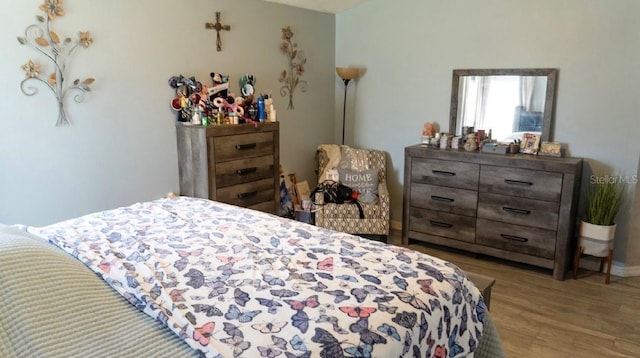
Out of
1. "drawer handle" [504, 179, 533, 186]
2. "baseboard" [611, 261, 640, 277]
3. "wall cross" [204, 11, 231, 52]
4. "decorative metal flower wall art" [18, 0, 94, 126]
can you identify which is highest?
"wall cross" [204, 11, 231, 52]

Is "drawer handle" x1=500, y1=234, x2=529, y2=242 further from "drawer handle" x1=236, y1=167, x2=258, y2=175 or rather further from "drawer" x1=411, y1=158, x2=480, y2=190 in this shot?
"drawer handle" x1=236, y1=167, x2=258, y2=175

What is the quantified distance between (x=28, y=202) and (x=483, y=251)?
124 inches

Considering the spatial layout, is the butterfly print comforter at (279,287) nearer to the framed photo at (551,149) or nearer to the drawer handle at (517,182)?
the drawer handle at (517,182)

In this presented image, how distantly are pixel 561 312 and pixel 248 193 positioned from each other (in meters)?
2.22

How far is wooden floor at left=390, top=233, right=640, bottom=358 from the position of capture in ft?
8.15

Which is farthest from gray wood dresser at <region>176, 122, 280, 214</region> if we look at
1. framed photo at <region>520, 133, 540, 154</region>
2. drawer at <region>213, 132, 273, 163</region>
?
framed photo at <region>520, 133, 540, 154</region>

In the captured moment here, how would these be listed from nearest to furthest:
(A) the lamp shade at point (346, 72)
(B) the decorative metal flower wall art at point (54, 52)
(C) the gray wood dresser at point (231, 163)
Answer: (B) the decorative metal flower wall art at point (54, 52), (C) the gray wood dresser at point (231, 163), (A) the lamp shade at point (346, 72)

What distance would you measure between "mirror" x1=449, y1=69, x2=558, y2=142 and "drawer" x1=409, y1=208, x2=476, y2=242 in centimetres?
73

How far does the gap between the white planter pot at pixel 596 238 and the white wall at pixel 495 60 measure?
268 mm

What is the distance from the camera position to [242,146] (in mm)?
3242

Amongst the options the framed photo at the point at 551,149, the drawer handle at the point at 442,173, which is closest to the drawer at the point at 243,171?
the drawer handle at the point at 442,173

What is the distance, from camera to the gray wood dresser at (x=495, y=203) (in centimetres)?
324

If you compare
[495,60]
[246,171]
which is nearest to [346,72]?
[495,60]

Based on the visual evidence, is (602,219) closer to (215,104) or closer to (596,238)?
(596,238)
